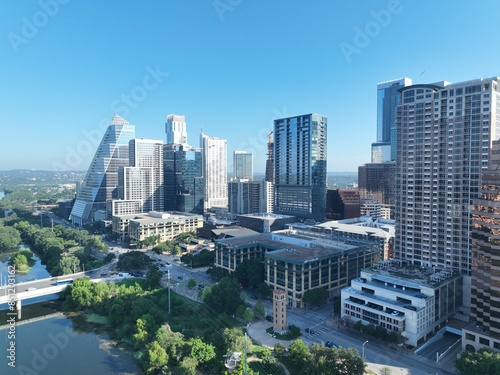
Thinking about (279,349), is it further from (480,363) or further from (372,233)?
(372,233)

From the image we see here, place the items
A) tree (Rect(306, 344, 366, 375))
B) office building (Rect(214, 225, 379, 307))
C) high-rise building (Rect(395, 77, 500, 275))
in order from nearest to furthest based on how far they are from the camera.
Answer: tree (Rect(306, 344, 366, 375)) < high-rise building (Rect(395, 77, 500, 275)) < office building (Rect(214, 225, 379, 307))

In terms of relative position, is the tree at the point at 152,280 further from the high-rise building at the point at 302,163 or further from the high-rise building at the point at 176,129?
the high-rise building at the point at 176,129

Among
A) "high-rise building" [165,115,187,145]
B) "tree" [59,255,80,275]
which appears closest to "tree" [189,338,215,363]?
"tree" [59,255,80,275]

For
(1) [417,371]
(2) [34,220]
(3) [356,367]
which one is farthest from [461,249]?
(2) [34,220]

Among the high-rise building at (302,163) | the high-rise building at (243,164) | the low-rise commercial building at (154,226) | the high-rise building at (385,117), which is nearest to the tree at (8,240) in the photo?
the low-rise commercial building at (154,226)

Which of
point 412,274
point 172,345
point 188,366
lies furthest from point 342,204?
point 188,366

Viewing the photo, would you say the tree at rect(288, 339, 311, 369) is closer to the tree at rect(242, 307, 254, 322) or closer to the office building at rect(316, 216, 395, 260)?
the tree at rect(242, 307, 254, 322)

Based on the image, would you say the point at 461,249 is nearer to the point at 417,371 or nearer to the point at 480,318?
the point at 480,318
